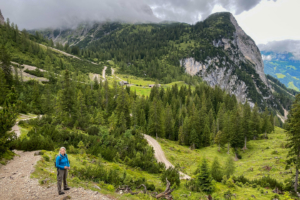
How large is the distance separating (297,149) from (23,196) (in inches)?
1293

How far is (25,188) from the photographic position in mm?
10289

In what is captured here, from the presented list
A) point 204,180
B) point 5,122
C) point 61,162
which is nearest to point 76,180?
point 61,162

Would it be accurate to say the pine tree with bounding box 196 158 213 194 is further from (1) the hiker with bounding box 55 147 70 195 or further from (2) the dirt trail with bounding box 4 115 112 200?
(1) the hiker with bounding box 55 147 70 195

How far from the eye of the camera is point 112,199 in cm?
1091

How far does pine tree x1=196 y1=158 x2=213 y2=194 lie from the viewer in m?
18.2

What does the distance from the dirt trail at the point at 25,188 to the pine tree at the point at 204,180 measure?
11.8 metres

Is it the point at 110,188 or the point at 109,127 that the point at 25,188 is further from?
the point at 109,127

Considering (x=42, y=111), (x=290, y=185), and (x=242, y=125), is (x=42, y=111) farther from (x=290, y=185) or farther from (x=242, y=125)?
(x=242, y=125)

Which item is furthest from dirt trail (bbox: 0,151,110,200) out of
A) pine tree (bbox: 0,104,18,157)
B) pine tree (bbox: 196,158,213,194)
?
pine tree (bbox: 196,158,213,194)

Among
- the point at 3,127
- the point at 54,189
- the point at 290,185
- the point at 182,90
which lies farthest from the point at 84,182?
the point at 182,90

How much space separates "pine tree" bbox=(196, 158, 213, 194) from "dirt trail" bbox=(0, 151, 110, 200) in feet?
38.6

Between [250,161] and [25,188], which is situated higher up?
[25,188]

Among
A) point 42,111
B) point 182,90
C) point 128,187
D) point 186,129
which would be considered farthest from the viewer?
point 182,90

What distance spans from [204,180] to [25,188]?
1711 centimetres
